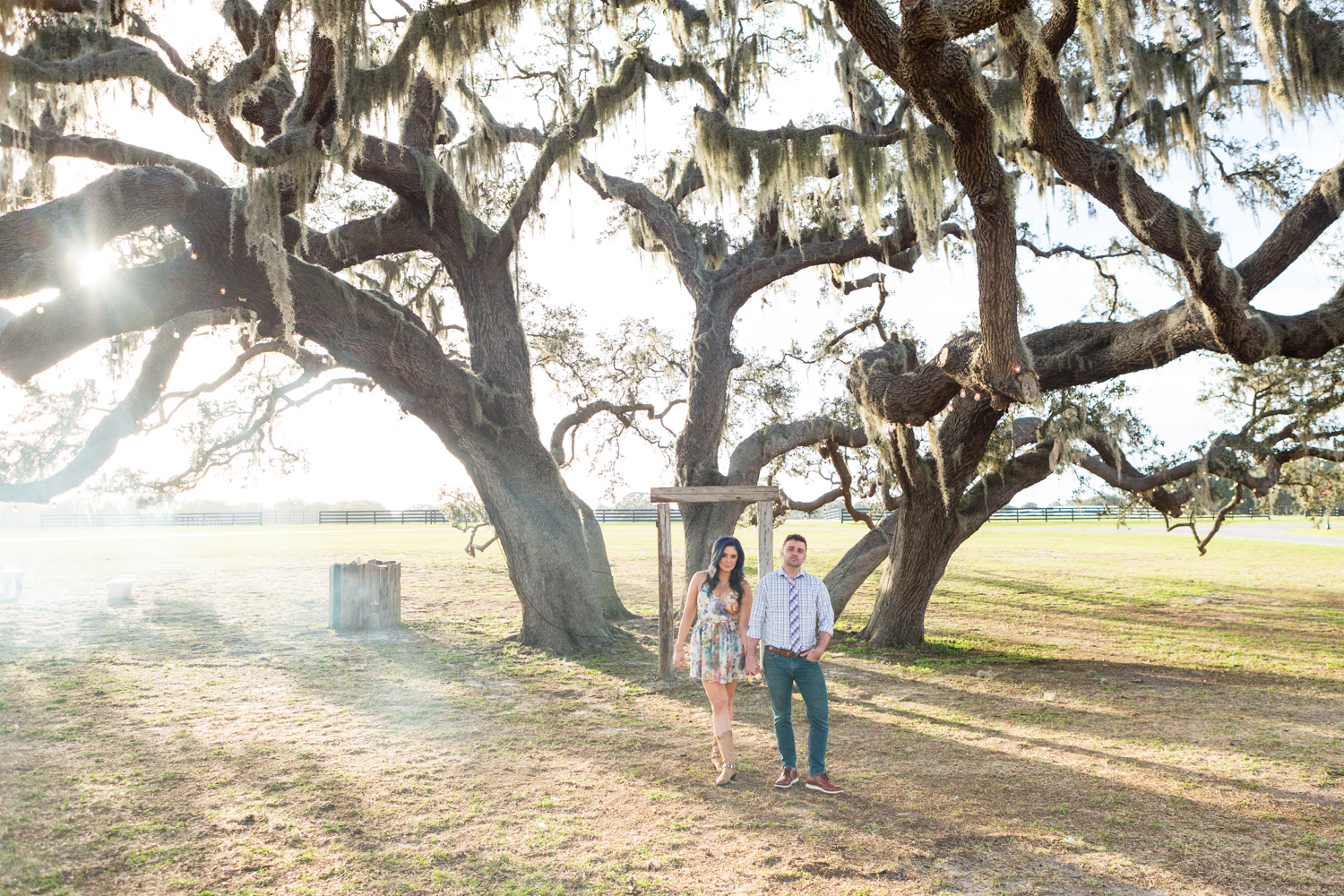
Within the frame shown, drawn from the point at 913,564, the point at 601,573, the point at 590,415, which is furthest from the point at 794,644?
the point at 590,415

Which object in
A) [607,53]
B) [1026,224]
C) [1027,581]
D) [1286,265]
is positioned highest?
[607,53]

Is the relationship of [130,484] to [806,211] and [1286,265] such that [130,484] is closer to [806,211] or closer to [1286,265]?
[806,211]

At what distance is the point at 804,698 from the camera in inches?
195

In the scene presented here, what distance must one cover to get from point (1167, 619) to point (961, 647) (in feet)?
17.8

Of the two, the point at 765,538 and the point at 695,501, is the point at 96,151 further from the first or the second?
the point at 765,538

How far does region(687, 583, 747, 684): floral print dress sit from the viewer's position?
5.16m

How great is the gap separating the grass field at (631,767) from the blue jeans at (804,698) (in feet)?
0.86

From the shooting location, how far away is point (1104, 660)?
32.4 ft

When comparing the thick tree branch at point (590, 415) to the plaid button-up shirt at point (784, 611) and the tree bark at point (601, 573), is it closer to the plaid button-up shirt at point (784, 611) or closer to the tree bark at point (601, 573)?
the tree bark at point (601, 573)

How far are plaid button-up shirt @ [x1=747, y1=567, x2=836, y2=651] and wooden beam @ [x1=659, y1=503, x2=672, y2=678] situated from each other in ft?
9.75

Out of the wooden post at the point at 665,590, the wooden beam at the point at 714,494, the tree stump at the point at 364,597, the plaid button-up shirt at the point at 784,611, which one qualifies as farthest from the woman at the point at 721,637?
the tree stump at the point at 364,597

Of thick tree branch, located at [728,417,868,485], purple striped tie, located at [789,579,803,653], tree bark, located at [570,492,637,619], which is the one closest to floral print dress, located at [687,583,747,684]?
purple striped tie, located at [789,579,803,653]

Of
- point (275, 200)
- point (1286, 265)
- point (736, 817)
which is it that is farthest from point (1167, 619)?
point (275, 200)

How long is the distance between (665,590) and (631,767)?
2724mm
